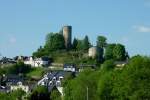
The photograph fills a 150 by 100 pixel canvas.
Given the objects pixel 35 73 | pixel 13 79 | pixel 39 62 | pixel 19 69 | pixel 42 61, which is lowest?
pixel 13 79

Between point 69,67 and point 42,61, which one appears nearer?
point 69,67

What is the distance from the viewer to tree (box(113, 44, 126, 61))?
18538 centimetres

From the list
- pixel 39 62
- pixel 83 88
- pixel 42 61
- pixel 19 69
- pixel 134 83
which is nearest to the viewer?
pixel 134 83

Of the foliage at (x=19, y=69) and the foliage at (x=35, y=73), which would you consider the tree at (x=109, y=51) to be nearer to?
the foliage at (x=35, y=73)

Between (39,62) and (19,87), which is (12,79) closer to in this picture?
(19,87)

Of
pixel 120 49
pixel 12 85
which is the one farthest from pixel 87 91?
pixel 120 49

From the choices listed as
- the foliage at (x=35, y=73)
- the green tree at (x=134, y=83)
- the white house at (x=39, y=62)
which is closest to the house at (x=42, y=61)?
the white house at (x=39, y=62)

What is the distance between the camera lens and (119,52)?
187 m

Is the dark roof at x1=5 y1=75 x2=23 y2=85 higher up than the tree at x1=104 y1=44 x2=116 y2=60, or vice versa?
the tree at x1=104 y1=44 x2=116 y2=60

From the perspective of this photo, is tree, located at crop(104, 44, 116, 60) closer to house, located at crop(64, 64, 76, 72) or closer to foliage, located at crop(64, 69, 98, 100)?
house, located at crop(64, 64, 76, 72)

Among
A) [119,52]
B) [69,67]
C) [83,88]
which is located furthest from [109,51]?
[83,88]

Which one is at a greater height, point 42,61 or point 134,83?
point 42,61

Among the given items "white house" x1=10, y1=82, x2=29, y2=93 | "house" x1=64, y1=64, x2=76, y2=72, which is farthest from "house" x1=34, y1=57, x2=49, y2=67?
"white house" x1=10, y1=82, x2=29, y2=93

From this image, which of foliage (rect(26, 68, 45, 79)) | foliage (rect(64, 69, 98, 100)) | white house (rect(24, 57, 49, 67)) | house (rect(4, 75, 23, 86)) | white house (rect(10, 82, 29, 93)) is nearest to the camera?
foliage (rect(64, 69, 98, 100))
